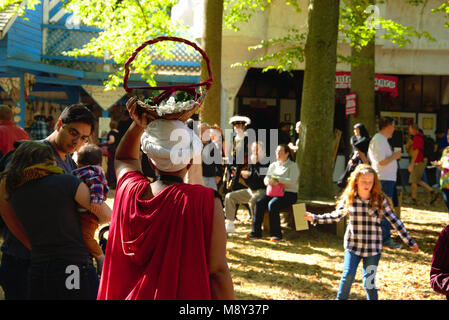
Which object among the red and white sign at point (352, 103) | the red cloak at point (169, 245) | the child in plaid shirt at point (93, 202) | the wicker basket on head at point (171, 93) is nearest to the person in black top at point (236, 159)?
the red and white sign at point (352, 103)

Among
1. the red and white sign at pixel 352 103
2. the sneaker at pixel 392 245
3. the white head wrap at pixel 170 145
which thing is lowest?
the sneaker at pixel 392 245

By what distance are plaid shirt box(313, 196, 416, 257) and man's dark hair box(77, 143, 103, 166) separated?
2.71 m

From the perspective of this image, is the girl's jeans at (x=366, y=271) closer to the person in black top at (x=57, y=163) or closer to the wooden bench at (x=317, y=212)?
the person in black top at (x=57, y=163)

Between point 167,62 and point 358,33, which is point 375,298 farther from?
point 167,62

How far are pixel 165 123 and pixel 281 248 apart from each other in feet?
20.8

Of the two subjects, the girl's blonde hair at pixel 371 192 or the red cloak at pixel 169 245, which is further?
the girl's blonde hair at pixel 371 192

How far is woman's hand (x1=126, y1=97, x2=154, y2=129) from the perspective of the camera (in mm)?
2639

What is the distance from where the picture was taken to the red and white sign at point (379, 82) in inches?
701

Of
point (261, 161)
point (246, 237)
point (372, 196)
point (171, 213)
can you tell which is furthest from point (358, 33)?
point (171, 213)

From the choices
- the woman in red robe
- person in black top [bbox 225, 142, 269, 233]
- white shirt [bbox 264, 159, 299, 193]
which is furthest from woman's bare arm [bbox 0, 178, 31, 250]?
person in black top [bbox 225, 142, 269, 233]

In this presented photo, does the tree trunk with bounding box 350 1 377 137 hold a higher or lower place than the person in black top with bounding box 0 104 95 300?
higher

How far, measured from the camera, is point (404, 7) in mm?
17812

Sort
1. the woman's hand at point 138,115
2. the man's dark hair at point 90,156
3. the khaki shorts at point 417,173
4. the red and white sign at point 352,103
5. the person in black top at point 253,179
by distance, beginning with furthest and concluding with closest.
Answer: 1. the khaki shorts at point 417,173
2. the red and white sign at point 352,103
3. the person in black top at point 253,179
4. the man's dark hair at point 90,156
5. the woman's hand at point 138,115

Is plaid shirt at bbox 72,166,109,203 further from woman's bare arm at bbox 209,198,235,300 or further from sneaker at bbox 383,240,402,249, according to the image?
sneaker at bbox 383,240,402,249
